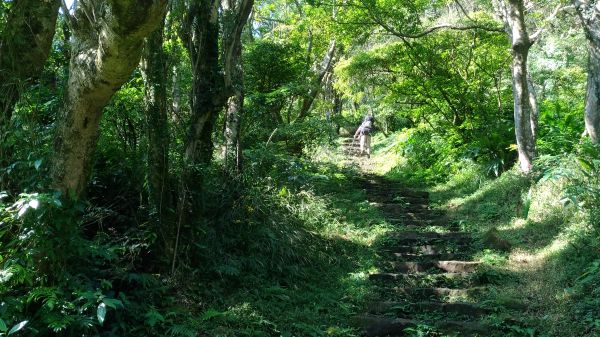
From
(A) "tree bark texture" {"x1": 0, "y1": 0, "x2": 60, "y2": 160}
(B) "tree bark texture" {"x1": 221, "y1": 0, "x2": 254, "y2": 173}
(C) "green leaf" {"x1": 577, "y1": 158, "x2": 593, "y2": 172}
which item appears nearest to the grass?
(B) "tree bark texture" {"x1": 221, "y1": 0, "x2": 254, "y2": 173}

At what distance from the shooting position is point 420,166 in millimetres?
13859

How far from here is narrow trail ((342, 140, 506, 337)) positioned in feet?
18.1

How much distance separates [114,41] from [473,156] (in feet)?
33.1

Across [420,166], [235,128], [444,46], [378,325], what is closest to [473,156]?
[420,166]

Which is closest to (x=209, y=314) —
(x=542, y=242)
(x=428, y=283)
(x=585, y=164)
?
(x=428, y=283)

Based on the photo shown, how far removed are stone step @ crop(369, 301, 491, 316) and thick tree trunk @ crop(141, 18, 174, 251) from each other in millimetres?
2671

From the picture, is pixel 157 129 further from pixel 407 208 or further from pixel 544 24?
pixel 544 24

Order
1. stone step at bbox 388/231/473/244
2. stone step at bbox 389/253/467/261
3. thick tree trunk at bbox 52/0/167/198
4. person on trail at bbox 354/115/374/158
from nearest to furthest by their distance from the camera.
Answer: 1. thick tree trunk at bbox 52/0/167/198
2. stone step at bbox 389/253/467/261
3. stone step at bbox 388/231/473/244
4. person on trail at bbox 354/115/374/158

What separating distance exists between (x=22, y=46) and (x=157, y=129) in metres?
1.56

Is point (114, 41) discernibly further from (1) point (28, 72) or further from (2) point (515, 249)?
(2) point (515, 249)

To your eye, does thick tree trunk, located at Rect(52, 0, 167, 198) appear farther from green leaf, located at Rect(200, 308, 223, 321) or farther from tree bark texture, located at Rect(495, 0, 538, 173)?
tree bark texture, located at Rect(495, 0, 538, 173)

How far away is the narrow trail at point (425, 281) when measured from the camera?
5.52 metres

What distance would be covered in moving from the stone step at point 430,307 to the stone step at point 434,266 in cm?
125

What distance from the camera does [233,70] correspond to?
22.3 feet
